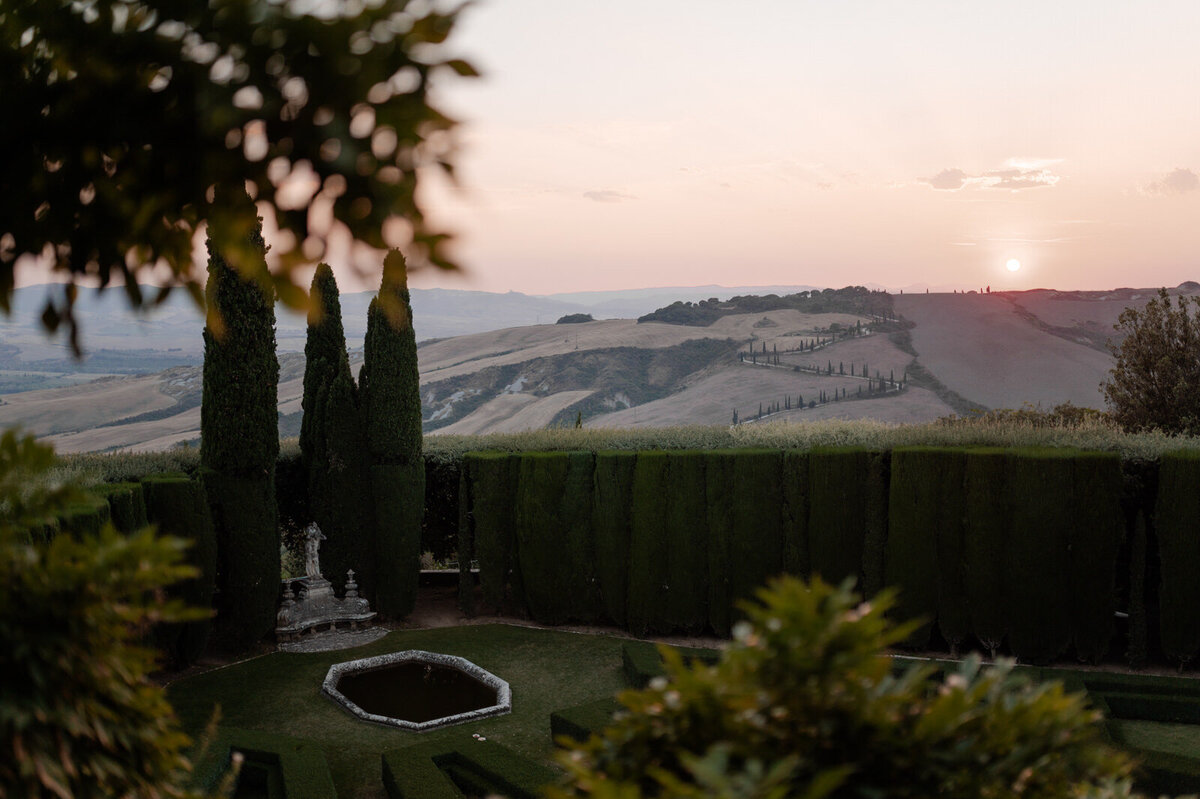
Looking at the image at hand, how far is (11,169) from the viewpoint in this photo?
2.17 metres

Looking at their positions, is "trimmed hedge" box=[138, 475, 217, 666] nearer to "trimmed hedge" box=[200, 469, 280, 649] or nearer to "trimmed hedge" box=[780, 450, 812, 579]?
"trimmed hedge" box=[200, 469, 280, 649]

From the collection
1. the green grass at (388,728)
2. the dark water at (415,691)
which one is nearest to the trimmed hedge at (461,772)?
the green grass at (388,728)

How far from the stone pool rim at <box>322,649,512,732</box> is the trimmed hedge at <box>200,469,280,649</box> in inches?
59.0

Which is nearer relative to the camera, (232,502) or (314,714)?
(314,714)

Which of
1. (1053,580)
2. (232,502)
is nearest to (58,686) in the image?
(232,502)

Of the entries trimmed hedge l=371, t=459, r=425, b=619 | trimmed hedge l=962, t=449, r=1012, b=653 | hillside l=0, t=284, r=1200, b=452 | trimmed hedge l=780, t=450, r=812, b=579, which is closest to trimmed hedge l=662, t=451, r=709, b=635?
trimmed hedge l=780, t=450, r=812, b=579

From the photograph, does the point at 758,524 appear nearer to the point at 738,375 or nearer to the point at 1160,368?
the point at 1160,368

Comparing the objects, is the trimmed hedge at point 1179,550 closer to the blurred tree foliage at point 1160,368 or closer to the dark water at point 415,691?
the dark water at point 415,691

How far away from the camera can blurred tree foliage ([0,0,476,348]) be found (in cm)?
193

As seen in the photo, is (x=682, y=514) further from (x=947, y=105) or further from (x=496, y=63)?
(x=496, y=63)

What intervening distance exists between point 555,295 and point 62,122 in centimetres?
17418

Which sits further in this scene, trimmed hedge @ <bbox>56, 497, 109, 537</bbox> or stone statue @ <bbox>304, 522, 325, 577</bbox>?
stone statue @ <bbox>304, 522, 325, 577</bbox>

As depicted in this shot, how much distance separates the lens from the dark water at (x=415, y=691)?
27.9 ft

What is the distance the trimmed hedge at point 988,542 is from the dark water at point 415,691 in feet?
18.9
